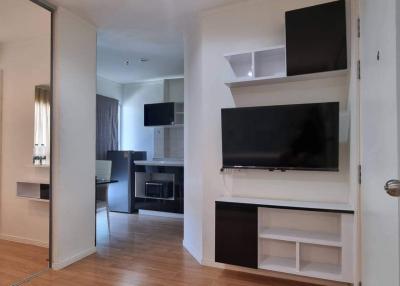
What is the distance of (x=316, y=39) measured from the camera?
2.24 m

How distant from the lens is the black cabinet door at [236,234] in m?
2.38

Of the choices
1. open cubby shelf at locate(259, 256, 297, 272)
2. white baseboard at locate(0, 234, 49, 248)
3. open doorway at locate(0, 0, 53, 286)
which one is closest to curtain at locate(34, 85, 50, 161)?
open doorway at locate(0, 0, 53, 286)

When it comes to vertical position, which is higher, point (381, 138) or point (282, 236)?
point (381, 138)

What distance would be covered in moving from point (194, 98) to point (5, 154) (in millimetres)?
1926

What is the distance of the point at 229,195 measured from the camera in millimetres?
2715

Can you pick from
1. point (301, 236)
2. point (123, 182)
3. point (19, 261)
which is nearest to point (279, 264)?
point (301, 236)

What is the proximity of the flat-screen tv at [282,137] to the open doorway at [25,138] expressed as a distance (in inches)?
71.9

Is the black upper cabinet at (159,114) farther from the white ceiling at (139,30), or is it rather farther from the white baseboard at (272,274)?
the white baseboard at (272,274)

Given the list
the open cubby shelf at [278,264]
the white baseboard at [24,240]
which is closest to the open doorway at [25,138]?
the white baseboard at [24,240]

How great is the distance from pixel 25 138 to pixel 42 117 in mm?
255

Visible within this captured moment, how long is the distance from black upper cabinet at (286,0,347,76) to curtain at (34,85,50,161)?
2343 millimetres

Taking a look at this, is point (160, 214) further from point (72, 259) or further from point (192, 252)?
point (72, 259)

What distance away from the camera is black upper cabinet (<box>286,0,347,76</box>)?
2.17m

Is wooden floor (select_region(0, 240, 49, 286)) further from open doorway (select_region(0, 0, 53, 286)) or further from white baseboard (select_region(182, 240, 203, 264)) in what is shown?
white baseboard (select_region(182, 240, 203, 264))
